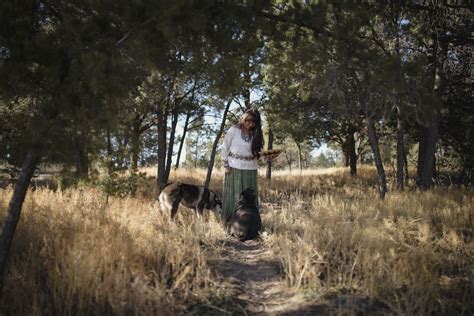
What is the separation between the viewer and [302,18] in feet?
13.3

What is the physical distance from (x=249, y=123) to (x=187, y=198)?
6.32 feet

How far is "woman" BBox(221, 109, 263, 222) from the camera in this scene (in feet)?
22.1

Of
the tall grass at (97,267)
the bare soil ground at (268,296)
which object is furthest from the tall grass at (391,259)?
the tall grass at (97,267)

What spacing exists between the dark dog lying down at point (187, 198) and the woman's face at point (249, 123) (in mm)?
1646

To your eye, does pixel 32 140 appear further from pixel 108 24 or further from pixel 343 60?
pixel 343 60

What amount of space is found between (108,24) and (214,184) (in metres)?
12.6

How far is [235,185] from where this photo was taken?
6.90 m

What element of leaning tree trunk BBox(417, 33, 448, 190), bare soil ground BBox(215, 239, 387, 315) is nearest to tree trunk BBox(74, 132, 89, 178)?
bare soil ground BBox(215, 239, 387, 315)

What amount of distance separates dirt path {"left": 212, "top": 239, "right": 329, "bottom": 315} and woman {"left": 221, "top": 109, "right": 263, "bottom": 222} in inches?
60.2

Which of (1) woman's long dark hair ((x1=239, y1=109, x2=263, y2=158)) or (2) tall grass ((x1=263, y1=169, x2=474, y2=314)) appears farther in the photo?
(1) woman's long dark hair ((x1=239, y1=109, x2=263, y2=158))

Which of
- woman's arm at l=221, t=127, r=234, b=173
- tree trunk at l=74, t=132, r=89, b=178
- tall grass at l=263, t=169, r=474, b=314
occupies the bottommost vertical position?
tall grass at l=263, t=169, r=474, b=314

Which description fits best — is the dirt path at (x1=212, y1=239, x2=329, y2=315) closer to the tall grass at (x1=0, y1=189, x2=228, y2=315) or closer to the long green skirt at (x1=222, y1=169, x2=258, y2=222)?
the tall grass at (x1=0, y1=189, x2=228, y2=315)

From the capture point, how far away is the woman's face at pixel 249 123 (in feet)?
21.7

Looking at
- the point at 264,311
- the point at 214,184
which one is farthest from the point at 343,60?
the point at 214,184
